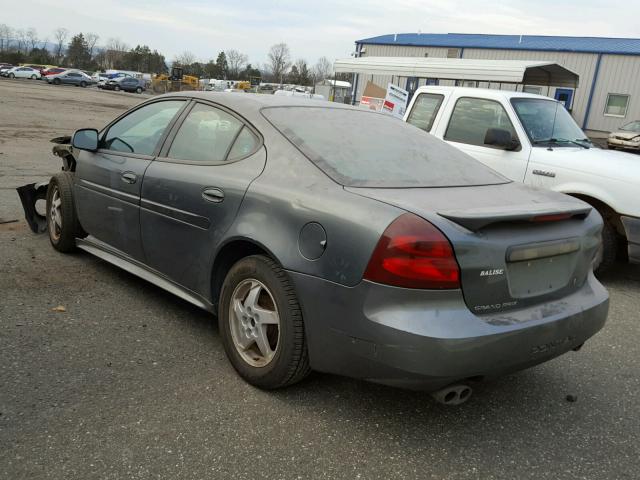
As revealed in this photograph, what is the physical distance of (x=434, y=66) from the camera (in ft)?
33.6

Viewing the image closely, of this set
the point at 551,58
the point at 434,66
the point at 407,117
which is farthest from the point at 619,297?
the point at 551,58

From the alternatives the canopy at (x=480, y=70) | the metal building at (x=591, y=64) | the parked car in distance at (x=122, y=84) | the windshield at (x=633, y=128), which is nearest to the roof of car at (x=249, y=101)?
the canopy at (x=480, y=70)

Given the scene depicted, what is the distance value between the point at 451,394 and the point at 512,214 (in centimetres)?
87

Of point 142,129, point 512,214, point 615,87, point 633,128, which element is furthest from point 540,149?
point 615,87

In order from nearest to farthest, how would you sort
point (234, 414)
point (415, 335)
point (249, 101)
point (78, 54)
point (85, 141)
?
point (415, 335), point (234, 414), point (249, 101), point (85, 141), point (78, 54)

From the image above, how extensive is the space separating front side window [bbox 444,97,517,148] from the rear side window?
10.1 inches

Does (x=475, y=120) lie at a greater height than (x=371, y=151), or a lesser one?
greater

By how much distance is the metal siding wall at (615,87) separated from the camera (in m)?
32.1

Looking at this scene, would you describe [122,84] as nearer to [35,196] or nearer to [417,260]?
[35,196]

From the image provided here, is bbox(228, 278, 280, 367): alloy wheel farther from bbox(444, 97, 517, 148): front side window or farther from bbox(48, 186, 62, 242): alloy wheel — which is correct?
bbox(444, 97, 517, 148): front side window

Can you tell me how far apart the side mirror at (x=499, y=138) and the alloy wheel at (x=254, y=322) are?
3.79 m

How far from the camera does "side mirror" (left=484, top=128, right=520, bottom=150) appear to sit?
5.95 metres

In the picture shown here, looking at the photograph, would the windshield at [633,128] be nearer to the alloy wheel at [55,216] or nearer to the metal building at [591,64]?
the metal building at [591,64]

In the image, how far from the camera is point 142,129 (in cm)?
427
